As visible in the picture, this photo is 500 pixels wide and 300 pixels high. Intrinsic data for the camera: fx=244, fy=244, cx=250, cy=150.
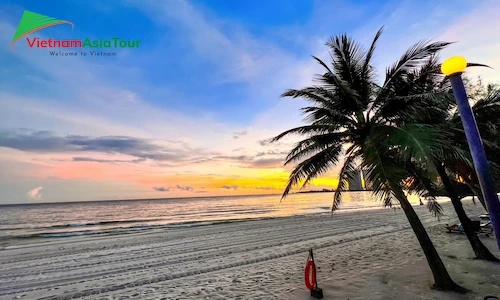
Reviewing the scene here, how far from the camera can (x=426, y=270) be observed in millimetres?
7496

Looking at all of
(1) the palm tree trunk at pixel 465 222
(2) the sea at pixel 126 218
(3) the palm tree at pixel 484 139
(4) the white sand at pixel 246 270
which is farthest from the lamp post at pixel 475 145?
(1) the palm tree trunk at pixel 465 222

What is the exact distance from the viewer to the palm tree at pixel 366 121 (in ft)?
17.4

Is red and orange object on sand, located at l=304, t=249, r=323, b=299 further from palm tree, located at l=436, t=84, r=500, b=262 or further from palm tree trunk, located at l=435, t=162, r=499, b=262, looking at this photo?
palm tree trunk, located at l=435, t=162, r=499, b=262

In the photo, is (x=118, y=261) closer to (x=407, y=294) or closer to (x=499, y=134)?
(x=407, y=294)

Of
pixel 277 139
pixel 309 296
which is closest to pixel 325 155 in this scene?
pixel 277 139

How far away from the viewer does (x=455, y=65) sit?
310cm

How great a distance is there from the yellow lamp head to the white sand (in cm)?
532

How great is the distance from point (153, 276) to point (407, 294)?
7.71 metres

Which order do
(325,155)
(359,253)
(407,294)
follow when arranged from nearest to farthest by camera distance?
(407,294)
(325,155)
(359,253)

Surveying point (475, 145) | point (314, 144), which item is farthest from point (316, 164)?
point (475, 145)

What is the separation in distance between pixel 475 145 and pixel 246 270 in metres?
7.78

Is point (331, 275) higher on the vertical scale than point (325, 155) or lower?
lower

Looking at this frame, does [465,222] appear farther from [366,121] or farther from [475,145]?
[475,145]

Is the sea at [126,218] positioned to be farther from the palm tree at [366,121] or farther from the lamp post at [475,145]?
the lamp post at [475,145]
